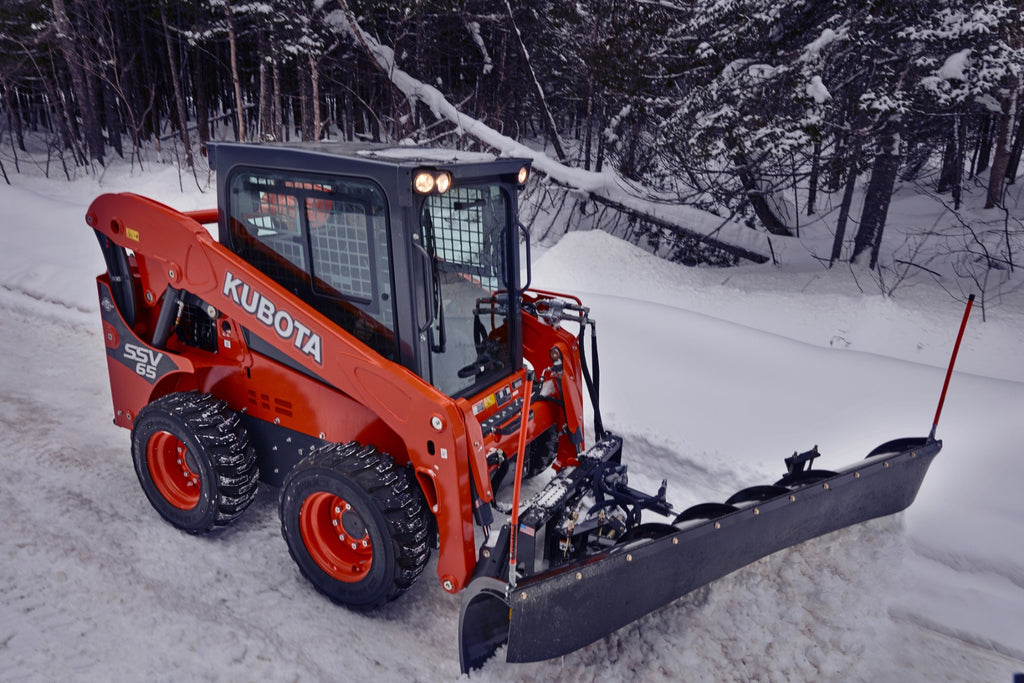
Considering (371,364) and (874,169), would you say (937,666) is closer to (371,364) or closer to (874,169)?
(371,364)

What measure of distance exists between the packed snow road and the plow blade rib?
237 mm

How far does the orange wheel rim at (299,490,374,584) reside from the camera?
3234 mm

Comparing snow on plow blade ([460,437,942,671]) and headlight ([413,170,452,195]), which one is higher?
headlight ([413,170,452,195])

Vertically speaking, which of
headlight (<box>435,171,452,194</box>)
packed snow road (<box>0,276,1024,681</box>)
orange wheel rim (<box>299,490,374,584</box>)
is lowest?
packed snow road (<box>0,276,1024,681</box>)

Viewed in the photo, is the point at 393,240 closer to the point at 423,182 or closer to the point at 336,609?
the point at 423,182

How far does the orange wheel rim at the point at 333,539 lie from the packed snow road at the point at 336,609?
0.63 feet

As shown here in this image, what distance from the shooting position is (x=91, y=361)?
5902mm

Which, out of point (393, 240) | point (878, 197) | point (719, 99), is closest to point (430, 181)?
point (393, 240)

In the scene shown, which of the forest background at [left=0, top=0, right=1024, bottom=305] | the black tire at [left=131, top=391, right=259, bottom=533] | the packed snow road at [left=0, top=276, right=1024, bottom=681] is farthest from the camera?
the forest background at [left=0, top=0, right=1024, bottom=305]

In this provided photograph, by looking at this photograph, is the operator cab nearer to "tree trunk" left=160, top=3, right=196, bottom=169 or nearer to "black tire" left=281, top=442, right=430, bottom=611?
"black tire" left=281, top=442, right=430, bottom=611

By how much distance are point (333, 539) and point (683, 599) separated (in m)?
1.76

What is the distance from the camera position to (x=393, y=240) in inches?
115

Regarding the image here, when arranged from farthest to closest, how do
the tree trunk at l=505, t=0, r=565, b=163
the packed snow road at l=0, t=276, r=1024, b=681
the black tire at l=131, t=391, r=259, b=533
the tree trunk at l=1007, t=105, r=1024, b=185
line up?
the tree trunk at l=1007, t=105, r=1024, b=185, the tree trunk at l=505, t=0, r=565, b=163, the black tire at l=131, t=391, r=259, b=533, the packed snow road at l=0, t=276, r=1024, b=681

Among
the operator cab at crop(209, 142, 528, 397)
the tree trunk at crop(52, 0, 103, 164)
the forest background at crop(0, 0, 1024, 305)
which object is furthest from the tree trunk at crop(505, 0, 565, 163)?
the tree trunk at crop(52, 0, 103, 164)
